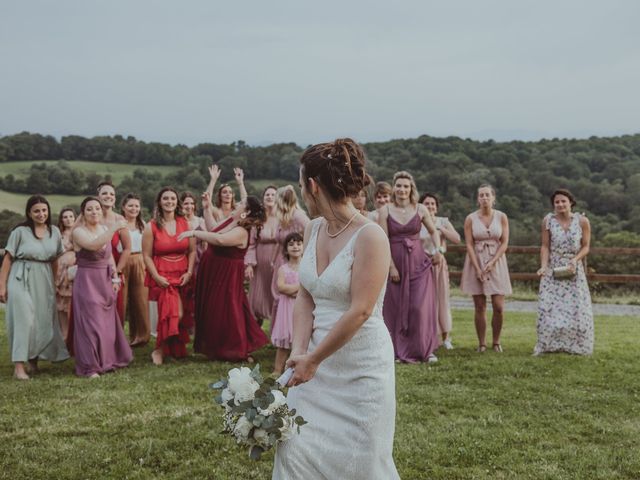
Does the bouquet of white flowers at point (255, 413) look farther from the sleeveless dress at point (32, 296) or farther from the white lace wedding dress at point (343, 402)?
the sleeveless dress at point (32, 296)

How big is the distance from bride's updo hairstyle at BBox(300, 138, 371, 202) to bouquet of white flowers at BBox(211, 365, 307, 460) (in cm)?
92

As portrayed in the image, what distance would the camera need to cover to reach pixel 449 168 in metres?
40.1

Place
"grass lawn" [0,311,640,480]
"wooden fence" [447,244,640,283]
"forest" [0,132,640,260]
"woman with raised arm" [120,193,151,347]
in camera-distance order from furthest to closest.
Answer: "forest" [0,132,640,260], "wooden fence" [447,244,640,283], "woman with raised arm" [120,193,151,347], "grass lawn" [0,311,640,480]

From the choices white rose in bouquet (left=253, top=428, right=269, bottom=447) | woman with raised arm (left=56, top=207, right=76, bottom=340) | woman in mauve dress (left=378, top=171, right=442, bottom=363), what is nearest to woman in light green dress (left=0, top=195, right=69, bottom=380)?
woman with raised arm (left=56, top=207, right=76, bottom=340)

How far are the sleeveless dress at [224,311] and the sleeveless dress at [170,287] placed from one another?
27 centimetres

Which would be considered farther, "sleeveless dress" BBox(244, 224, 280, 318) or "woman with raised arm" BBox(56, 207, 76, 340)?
"woman with raised arm" BBox(56, 207, 76, 340)

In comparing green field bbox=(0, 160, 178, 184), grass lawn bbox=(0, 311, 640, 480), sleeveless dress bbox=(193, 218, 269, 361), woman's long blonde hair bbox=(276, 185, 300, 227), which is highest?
green field bbox=(0, 160, 178, 184)

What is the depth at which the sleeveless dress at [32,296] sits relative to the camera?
373 inches

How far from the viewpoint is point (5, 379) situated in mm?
9133

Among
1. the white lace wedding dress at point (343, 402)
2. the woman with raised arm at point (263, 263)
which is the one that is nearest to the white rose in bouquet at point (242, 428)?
the white lace wedding dress at point (343, 402)

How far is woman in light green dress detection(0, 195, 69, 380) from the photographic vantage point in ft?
31.1

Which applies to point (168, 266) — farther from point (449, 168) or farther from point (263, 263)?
point (449, 168)

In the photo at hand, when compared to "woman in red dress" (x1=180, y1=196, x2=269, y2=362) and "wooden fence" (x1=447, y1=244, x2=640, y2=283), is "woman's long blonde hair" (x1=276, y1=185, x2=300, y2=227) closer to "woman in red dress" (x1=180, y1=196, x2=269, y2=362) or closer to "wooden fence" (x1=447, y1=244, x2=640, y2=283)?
"woman in red dress" (x1=180, y1=196, x2=269, y2=362)

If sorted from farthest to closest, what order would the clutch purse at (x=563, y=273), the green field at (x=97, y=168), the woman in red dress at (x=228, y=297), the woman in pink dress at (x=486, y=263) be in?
the green field at (x=97, y=168) < the woman in pink dress at (x=486, y=263) < the clutch purse at (x=563, y=273) < the woman in red dress at (x=228, y=297)
